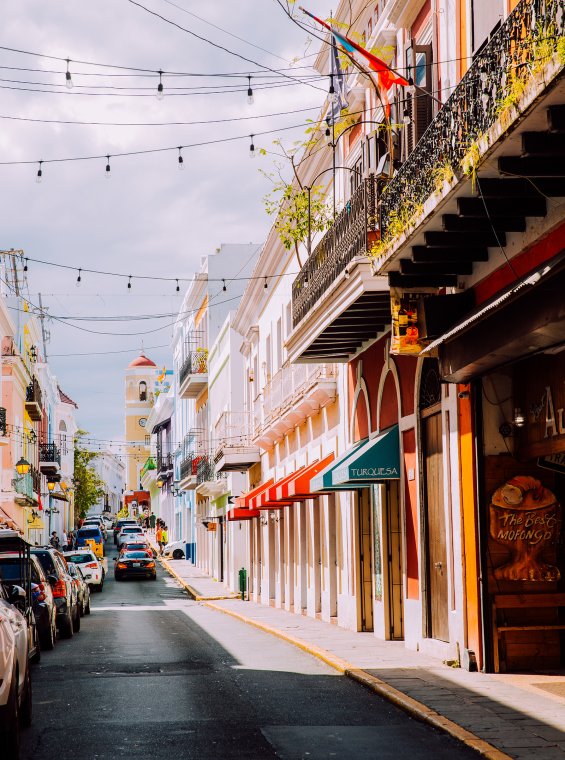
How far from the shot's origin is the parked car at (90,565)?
133 feet

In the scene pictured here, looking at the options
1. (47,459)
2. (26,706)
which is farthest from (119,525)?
(26,706)

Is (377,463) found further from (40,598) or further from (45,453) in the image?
(45,453)

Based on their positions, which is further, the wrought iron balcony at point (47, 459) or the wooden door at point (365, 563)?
the wrought iron balcony at point (47, 459)

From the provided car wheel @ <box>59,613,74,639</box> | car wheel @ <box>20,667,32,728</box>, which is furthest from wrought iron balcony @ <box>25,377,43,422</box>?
car wheel @ <box>20,667,32,728</box>

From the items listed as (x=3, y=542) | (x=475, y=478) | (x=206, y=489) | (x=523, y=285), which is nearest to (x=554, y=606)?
(x=475, y=478)

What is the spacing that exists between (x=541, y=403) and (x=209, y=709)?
4.84 meters

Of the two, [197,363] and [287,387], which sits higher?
[197,363]

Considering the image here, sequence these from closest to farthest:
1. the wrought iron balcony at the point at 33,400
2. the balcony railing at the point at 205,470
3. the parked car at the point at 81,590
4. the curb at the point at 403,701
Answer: the curb at the point at 403,701 < the parked car at the point at 81,590 < the balcony railing at the point at 205,470 < the wrought iron balcony at the point at 33,400

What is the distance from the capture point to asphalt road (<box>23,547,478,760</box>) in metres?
9.03

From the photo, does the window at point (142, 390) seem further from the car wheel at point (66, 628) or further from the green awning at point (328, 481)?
the green awning at point (328, 481)

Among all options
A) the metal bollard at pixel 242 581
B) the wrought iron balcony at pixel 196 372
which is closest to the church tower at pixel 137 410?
the wrought iron balcony at pixel 196 372

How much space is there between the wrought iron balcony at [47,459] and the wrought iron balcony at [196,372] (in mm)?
15717

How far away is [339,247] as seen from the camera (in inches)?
674

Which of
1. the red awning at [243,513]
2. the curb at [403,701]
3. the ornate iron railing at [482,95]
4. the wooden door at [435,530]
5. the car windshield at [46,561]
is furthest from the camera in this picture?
the red awning at [243,513]
